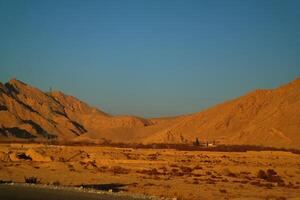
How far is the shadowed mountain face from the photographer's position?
9912 centimetres

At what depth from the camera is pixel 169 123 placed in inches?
5812

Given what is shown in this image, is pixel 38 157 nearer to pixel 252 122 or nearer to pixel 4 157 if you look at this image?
pixel 4 157

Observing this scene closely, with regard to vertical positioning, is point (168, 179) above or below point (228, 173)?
below

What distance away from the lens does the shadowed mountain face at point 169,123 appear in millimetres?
99125

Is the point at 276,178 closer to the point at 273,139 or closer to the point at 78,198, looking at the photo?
the point at 78,198

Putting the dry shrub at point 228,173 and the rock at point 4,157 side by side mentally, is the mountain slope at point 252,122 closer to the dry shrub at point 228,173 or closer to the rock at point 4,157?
the dry shrub at point 228,173

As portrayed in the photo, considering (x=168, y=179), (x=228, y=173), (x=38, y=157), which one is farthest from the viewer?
(x=38, y=157)

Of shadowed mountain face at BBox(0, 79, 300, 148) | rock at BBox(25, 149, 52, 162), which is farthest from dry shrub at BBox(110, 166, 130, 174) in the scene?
shadowed mountain face at BBox(0, 79, 300, 148)

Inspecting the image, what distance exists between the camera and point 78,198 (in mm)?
22797

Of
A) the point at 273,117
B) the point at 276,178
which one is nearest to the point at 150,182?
the point at 276,178

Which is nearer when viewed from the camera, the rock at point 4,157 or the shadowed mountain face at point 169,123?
the rock at point 4,157

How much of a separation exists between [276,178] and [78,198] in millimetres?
20090

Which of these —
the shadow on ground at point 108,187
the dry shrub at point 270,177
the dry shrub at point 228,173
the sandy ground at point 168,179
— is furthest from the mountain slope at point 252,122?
the shadow on ground at point 108,187

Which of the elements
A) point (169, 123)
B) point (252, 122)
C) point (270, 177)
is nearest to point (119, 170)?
point (270, 177)
